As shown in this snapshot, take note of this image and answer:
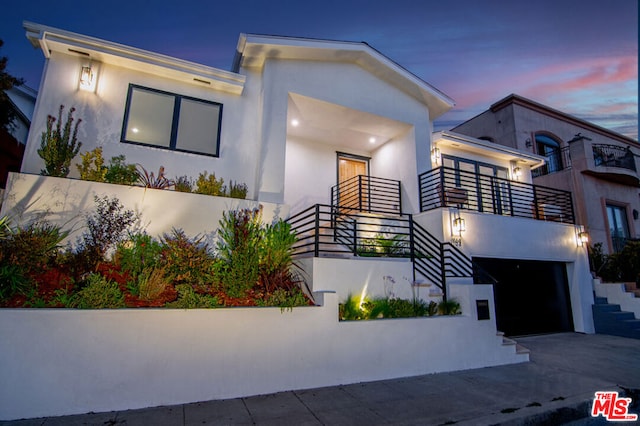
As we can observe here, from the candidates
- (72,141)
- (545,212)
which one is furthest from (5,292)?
(545,212)

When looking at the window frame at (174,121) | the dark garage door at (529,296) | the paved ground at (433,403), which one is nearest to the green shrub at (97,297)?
the paved ground at (433,403)

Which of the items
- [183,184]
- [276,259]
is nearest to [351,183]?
[183,184]

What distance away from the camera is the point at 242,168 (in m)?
8.71

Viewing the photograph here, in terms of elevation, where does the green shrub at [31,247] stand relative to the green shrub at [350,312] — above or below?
above

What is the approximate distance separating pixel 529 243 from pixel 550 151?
1017 cm

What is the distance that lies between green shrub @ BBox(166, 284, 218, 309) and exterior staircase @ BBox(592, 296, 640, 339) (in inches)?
468

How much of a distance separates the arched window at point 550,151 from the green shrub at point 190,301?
18380 millimetres

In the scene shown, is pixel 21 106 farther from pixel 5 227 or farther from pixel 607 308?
pixel 607 308

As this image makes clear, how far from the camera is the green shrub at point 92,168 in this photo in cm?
654

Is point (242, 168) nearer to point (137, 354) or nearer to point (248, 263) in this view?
point (248, 263)

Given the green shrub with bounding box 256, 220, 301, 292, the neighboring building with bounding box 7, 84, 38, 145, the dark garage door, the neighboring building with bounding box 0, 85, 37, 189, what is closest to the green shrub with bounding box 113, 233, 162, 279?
the green shrub with bounding box 256, 220, 301, 292

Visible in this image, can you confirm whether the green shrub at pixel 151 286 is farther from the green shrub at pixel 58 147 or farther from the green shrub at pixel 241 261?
the green shrub at pixel 58 147

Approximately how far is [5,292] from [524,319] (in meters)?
12.0

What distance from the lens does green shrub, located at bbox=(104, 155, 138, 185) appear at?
267 inches
